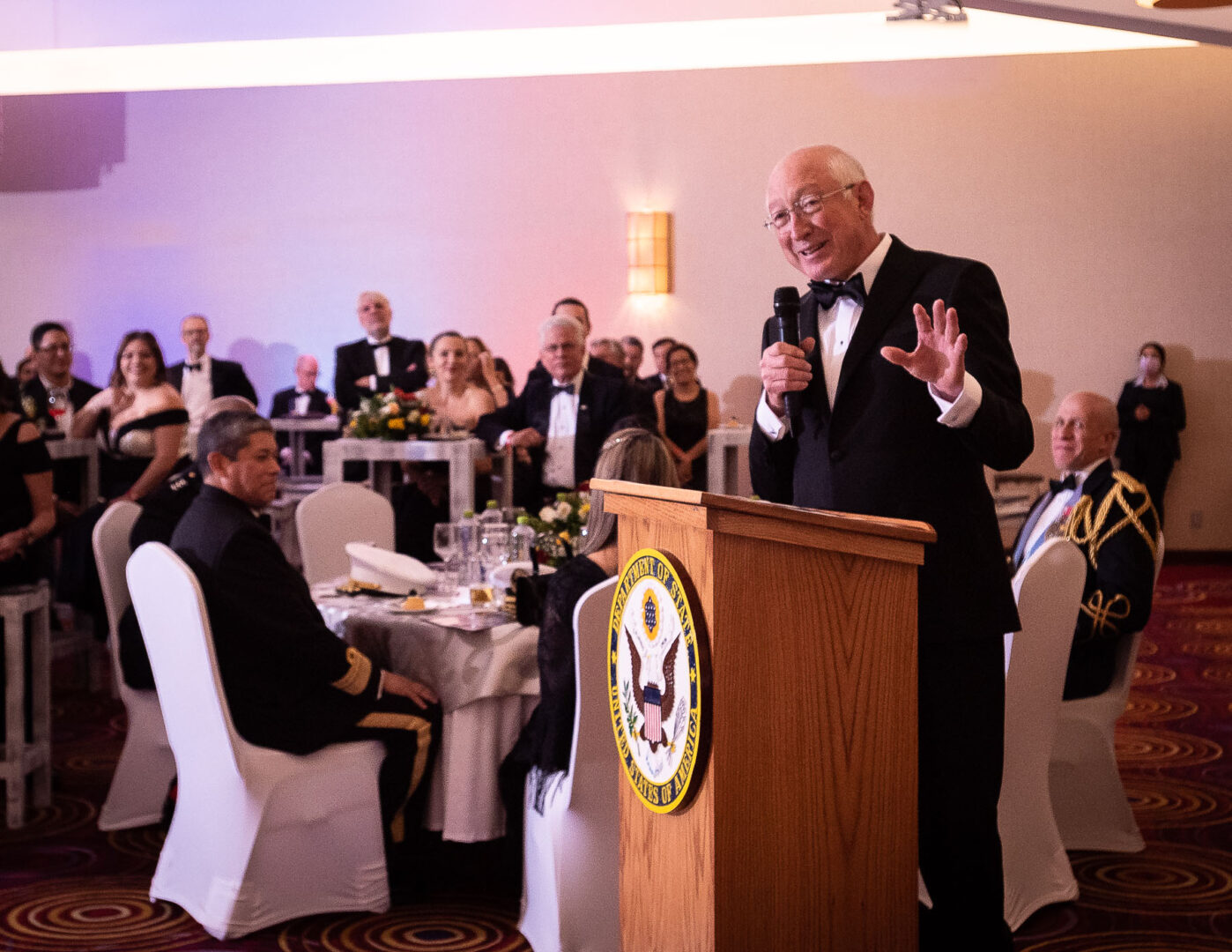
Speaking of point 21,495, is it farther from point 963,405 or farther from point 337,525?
point 963,405

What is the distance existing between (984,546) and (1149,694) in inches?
176

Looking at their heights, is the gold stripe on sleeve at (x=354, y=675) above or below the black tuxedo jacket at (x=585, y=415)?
below

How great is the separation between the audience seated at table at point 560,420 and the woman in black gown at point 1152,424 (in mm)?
6265

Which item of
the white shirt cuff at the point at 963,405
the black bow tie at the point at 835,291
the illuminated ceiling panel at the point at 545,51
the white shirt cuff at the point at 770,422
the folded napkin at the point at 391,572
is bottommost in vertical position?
the folded napkin at the point at 391,572

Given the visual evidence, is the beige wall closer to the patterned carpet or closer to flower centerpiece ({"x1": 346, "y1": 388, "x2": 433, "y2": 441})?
flower centerpiece ({"x1": 346, "y1": 388, "x2": 433, "y2": 441})

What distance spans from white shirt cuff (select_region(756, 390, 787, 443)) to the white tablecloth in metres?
1.43

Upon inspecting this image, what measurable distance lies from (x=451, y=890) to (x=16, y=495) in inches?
81.9

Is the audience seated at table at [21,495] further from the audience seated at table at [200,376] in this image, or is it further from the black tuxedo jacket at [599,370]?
the audience seated at table at [200,376]

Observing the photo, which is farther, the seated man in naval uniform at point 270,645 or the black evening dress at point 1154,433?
the black evening dress at point 1154,433

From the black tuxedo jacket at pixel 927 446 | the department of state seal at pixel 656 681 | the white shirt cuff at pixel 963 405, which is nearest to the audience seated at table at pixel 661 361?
the black tuxedo jacket at pixel 927 446

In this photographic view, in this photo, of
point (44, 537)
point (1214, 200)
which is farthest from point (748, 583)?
point (1214, 200)

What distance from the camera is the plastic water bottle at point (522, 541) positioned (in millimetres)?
4082

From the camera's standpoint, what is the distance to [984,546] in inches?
86.9

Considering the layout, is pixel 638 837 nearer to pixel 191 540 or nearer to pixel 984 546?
pixel 984 546
